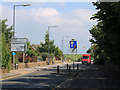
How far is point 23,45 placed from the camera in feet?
122

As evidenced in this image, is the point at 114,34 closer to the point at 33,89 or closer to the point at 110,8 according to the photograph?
the point at 110,8

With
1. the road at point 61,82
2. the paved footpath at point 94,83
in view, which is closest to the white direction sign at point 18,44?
the road at point 61,82

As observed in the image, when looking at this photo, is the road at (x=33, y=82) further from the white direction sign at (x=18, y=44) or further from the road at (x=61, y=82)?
the white direction sign at (x=18, y=44)

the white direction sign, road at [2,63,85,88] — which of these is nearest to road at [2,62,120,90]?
road at [2,63,85,88]

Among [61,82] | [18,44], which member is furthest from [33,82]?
[18,44]

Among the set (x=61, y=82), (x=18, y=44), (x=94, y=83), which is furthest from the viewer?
(x=18, y=44)

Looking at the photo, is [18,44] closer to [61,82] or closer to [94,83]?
[61,82]

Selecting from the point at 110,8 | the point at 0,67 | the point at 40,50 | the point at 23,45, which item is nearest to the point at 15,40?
the point at 23,45

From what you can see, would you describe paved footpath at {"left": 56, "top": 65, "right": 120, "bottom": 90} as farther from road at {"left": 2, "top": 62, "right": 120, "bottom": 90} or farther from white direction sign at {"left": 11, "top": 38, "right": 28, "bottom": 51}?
Result: white direction sign at {"left": 11, "top": 38, "right": 28, "bottom": 51}

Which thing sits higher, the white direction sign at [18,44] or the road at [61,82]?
the white direction sign at [18,44]

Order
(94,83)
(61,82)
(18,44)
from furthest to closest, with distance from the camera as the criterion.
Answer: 1. (18,44)
2. (61,82)
3. (94,83)

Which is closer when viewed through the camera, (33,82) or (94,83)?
(94,83)

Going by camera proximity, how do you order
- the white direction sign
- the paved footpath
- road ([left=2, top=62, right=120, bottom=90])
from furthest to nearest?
the white direction sign
road ([left=2, top=62, right=120, bottom=90])
the paved footpath

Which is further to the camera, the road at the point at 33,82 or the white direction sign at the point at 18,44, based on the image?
the white direction sign at the point at 18,44
